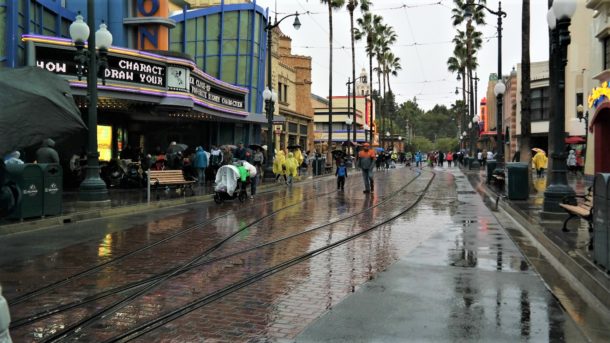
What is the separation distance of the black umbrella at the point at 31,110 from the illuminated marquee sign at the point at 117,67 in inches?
517

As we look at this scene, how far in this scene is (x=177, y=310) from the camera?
5.79m

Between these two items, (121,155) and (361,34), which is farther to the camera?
(361,34)

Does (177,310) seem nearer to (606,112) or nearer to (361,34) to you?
(606,112)

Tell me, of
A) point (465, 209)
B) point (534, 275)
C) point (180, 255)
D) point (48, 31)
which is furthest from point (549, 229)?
point (48, 31)

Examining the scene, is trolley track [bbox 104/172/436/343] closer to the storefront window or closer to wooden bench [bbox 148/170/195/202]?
wooden bench [bbox 148/170/195/202]

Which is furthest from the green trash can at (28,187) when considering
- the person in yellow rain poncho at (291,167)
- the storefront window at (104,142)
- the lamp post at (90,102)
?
the person in yellow rain poncho at (291,167)

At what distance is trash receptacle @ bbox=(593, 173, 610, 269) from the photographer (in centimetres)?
682

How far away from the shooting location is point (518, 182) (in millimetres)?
16656

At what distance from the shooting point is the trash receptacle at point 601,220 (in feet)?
22.4

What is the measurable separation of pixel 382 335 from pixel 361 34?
5766 centimetres

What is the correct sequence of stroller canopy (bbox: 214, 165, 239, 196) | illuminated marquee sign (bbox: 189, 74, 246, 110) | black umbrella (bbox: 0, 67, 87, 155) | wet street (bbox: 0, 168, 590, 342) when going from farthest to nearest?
1. illuminated marquee sign (bbox: 189, 74, 246, 110)
2. stroller canopy (bbox: 214, 165, 239, 196)
3. black umbrella (bbox: 0, 67, 87, 155)
4. wet street (bbox: 0, 168, 590, 342)

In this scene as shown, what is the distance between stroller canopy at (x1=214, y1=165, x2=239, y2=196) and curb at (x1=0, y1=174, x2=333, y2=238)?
3.78 feet

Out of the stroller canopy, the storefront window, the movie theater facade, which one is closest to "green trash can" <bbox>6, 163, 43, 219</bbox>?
the movie theater facade

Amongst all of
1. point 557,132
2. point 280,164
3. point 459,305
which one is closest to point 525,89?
point 557,132
